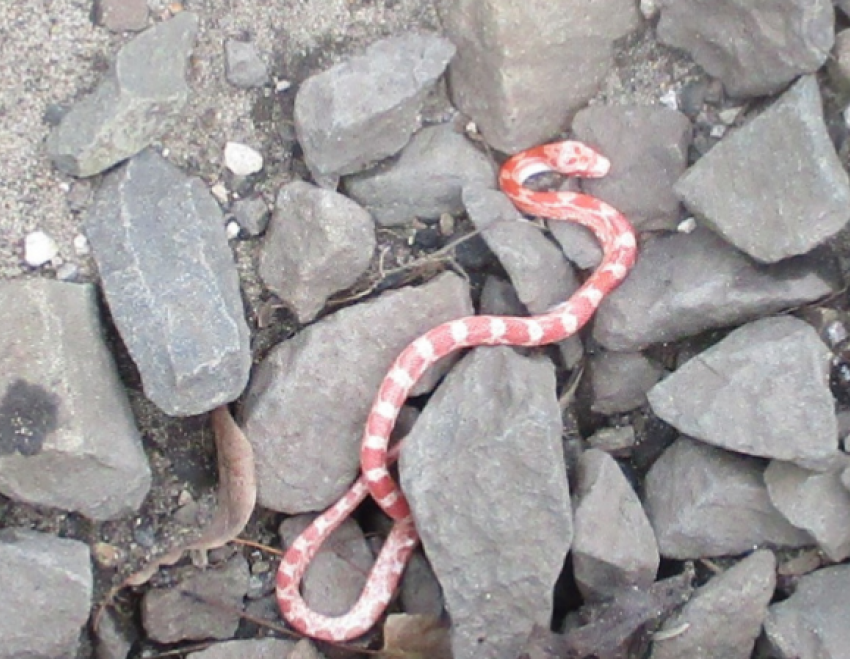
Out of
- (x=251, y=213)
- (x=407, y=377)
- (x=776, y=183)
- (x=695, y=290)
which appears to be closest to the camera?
(x=776, y=183)

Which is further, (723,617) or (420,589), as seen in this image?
(420,589)

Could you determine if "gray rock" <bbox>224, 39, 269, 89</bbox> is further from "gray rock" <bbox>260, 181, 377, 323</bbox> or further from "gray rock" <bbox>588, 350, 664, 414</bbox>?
"gray rock" <bbox>588, 350, 664, 414</bbox>

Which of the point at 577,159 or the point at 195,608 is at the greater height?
the point at 577,159

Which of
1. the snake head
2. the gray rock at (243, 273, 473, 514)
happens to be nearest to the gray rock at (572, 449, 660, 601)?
the gray rock at (243, 273, 473, 514)

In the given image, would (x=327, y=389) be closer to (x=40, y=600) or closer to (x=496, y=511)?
(x=496, y=511)

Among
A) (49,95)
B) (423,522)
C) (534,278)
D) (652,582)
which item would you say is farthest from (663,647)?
(49,95)

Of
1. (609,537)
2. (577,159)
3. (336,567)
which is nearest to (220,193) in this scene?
(577,159)
